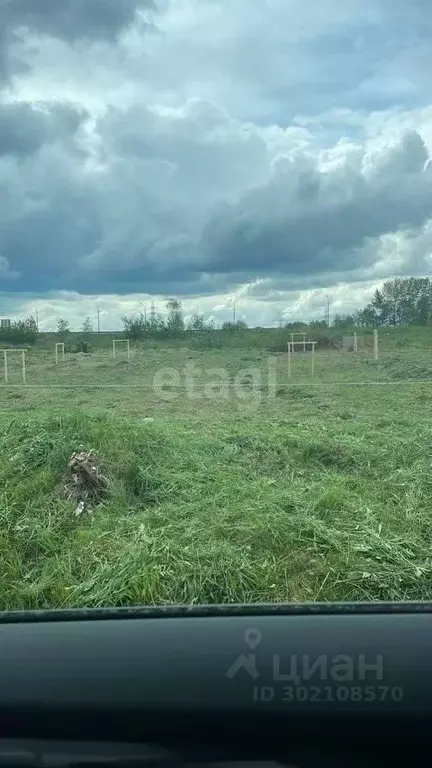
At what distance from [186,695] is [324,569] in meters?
1.54

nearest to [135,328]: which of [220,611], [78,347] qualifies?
[78,347]

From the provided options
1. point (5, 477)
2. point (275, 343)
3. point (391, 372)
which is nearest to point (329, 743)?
point (5, 477)

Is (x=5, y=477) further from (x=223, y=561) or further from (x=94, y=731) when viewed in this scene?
(x=94, y=731)

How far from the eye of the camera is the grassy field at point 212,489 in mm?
2703

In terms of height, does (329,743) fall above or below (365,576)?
above

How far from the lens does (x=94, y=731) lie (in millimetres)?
1260

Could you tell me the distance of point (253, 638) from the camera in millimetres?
1361

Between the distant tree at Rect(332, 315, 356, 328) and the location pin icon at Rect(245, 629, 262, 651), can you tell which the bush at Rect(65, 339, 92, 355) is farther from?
the location pin icon at Rect(245, 629, 262, 651)

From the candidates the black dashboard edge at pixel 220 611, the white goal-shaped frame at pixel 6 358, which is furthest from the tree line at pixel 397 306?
the black dashboard edge at pixel 220 611

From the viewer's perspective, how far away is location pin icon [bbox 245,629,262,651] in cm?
135

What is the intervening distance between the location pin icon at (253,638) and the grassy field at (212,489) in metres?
1.25

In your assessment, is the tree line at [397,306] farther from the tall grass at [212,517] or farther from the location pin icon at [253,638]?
the location pin icon at [253,638]

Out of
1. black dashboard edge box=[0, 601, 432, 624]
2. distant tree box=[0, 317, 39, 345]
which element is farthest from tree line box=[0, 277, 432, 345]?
black dashboard edge box=[0, 601, 432, 624]

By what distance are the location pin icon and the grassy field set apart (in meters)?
1.25
